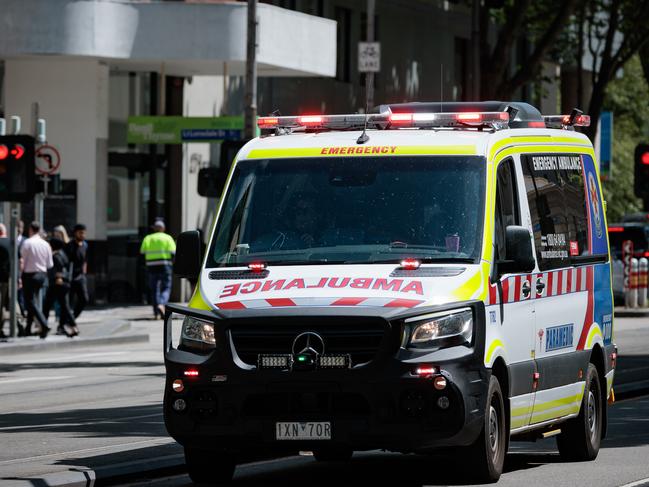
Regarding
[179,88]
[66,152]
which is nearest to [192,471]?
[66,152]

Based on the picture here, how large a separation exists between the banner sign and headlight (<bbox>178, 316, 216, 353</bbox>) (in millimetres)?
24609

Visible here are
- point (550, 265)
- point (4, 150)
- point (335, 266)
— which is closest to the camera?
point (335, 266)

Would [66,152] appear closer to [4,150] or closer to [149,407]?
[4,150]

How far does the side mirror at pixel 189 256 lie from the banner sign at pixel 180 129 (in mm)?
23878

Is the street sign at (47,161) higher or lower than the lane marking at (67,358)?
higher

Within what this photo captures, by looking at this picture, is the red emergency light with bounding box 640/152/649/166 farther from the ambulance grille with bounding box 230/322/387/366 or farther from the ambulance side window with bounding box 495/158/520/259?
the ambulance grille with bounding box 230/322/387/366

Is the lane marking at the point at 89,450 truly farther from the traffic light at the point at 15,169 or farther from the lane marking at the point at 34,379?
the traffic light at the point at 15,169

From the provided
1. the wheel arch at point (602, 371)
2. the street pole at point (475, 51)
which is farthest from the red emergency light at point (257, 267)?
the street pole at point (475, 51)

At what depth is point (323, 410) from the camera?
31.6 ft

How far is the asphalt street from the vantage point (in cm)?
1095

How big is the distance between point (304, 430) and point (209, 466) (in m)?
1.11

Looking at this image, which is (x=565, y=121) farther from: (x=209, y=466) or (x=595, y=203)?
(x=209, y=466)

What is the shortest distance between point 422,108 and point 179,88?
2555 centimetres

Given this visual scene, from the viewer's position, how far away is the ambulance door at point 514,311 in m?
10.5
